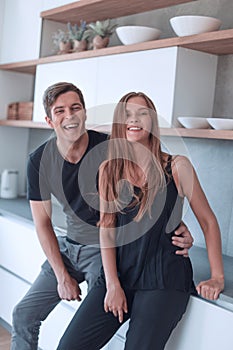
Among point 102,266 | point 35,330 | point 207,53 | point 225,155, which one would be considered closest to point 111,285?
point 102,266

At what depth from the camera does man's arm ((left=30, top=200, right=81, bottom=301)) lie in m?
2.11

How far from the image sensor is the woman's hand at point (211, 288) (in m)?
1.80

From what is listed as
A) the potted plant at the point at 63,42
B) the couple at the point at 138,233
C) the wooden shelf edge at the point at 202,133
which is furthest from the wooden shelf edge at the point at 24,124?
the couple at the point at 138,233

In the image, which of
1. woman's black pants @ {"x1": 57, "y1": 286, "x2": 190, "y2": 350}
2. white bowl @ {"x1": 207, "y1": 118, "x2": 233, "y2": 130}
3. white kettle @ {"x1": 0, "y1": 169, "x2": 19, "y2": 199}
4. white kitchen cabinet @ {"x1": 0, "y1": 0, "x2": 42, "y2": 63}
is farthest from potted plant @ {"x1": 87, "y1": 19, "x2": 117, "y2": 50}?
woman's black pants @ {"x1": 57, "y1": 286, "x2": 190, "y2": 350}

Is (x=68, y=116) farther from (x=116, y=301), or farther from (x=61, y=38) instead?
(x=61, y=38)

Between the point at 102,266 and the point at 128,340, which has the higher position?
the point at 102,266

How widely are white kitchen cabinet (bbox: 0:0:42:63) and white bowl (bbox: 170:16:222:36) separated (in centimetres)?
131

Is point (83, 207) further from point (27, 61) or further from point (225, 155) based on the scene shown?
point (27, 61)

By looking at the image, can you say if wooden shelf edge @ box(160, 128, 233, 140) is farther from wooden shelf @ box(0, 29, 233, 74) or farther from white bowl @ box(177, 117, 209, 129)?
wooden shelf @ box(0, 29, 233, 74)

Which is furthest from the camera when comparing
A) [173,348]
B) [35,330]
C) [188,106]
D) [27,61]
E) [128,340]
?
[27,61]

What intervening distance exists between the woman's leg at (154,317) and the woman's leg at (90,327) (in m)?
0.11

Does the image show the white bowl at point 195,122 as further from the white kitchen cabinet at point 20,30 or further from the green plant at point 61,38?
the white kitchen cabinet at point 20,30

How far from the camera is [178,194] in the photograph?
1.84 metres

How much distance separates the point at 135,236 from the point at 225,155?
2.76 ft
